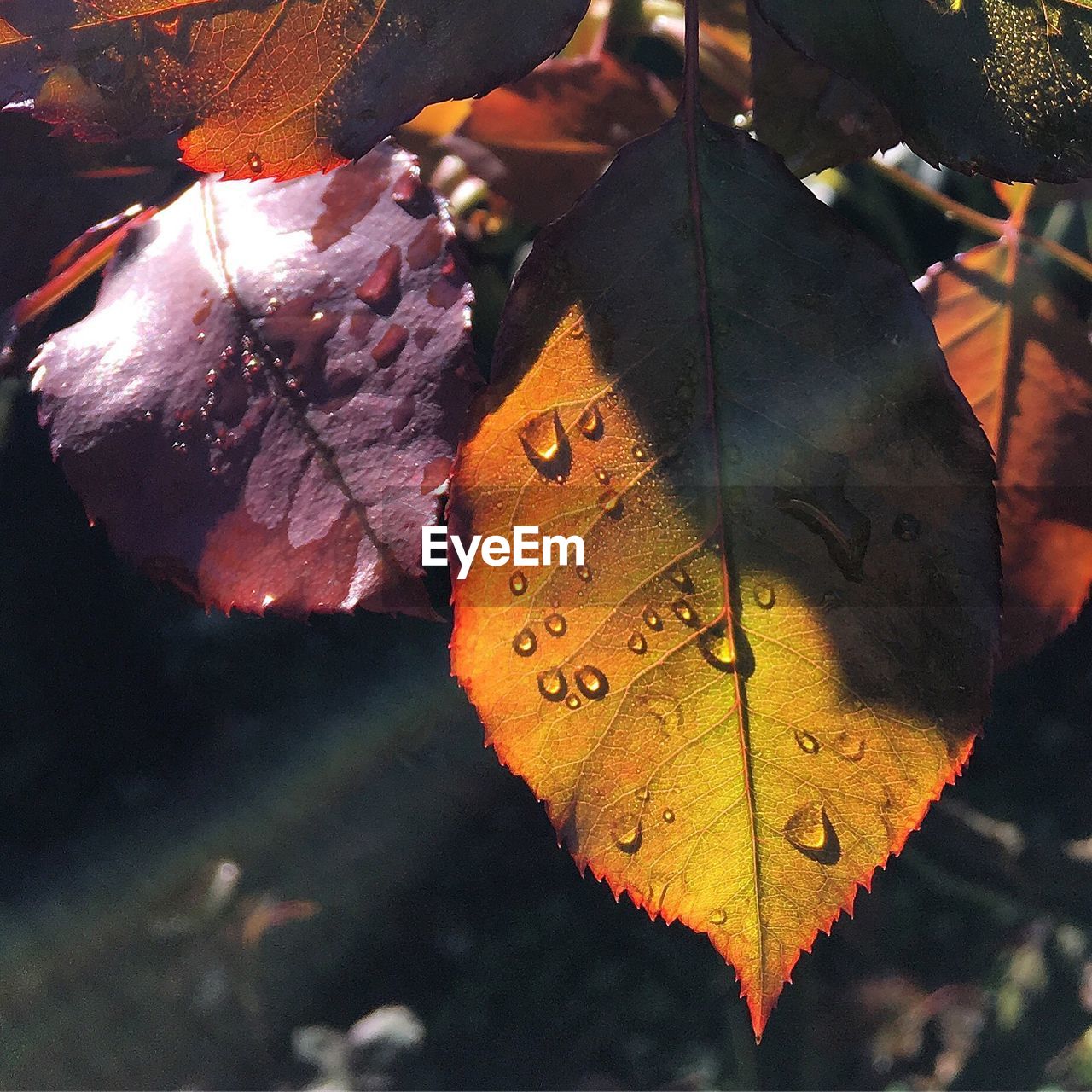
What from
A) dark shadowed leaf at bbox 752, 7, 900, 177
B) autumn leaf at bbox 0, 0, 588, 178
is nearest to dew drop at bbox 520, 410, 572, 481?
autumn leaf at bbox 0, 0, 588, 178

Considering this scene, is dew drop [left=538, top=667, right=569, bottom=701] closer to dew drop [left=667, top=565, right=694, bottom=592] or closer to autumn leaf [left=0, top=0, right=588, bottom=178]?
dew drop [left=667, top=565, right=694, bottom=592]

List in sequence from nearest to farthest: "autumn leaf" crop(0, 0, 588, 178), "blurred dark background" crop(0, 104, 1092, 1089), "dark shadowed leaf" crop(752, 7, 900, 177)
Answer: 1. "autumn leaf" crop(0, 0, 588, 178)
2. "dark shadowed leaf" crop(752, 7, 900, 177)
3. "blurred dark background" crop(0, 104, 1092, 1089)

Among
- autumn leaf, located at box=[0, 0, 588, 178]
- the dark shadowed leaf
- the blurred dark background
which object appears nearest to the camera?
autumn leaf, located at box=[0, 0, 588, 178]

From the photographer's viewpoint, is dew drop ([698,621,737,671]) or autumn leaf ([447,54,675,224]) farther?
autumn leaf ([447,54,675,224])

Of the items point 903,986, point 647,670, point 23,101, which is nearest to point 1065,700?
point 903,986

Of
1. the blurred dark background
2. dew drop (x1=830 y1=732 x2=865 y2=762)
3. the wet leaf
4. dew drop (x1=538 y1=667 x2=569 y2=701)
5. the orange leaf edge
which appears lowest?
the blurred dark background

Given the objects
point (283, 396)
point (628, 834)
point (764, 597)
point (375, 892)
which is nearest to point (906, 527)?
point (764, 597)

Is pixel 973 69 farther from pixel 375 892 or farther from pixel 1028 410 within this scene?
pixel 375 892
